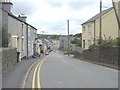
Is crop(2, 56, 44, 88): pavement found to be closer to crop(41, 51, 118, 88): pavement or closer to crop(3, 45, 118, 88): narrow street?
crop(3, 45, 118, 88): narrow street

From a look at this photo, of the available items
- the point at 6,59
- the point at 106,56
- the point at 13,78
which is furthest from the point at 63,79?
the point at 106,56

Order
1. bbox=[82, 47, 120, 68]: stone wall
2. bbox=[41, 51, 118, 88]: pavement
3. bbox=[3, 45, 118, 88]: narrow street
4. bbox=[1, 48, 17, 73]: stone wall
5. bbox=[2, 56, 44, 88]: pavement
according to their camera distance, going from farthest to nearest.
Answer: bbox=[82, 47, 120, 68]: stone wall, bbox=[1, 48, 17, 73]: stone wall, bbox=[2, 56, 44, 88]: pavement, bbox=[3, 45, 118, 88]: narrow street, bbox=[41, 51, 118, 88]: pavement

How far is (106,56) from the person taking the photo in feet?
121

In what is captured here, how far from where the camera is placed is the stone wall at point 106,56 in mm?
32194

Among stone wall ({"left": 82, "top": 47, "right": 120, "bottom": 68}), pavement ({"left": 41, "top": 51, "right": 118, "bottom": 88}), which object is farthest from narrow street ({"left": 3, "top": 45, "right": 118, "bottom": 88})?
stone wall ({"left": 82, "top": 47, "right": 120, "bottom": 68})

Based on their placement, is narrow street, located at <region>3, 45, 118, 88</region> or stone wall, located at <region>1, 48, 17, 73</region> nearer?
narrow street, located at <region>3, 45, 118, 88</region>

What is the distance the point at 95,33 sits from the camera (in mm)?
59938

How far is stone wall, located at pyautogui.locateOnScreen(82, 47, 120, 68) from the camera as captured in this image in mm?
32194

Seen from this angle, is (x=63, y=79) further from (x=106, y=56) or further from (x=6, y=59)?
(x=106, y=56)

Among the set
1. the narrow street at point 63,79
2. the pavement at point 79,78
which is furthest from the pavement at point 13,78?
the pavement at point 79,78

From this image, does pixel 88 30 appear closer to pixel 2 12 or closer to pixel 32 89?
pixel 2 12

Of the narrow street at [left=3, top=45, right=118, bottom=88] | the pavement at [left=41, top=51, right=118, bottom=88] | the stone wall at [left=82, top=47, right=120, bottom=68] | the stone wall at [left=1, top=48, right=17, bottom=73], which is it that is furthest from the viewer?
the stone wall at [left=82, top=47, right=120, bottom=68]

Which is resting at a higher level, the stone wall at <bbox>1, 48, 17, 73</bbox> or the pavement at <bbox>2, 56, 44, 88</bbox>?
the stone wall at <bbox>1, 48, 17, 73</bbox>

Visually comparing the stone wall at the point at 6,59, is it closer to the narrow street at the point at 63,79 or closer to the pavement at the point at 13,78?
the pavement at the point at 13,78
